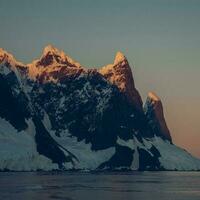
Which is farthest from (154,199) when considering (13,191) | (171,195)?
(13,191)

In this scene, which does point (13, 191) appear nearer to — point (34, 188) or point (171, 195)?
point (34, 188)

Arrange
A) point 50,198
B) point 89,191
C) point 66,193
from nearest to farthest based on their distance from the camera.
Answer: point 50,198, point 66,193, point 89,191

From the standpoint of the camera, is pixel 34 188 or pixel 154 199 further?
pixel 34 188

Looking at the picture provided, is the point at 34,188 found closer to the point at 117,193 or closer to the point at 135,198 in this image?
the point at 117,193

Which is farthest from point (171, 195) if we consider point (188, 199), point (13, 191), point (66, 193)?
point (13, 191)

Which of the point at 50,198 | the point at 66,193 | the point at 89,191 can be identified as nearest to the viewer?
the point at 50,198

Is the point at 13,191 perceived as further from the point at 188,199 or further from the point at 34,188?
the point at 188,199

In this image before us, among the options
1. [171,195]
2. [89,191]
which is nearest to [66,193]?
[89,191]

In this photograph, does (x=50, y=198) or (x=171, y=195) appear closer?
(x=50, y=198)
